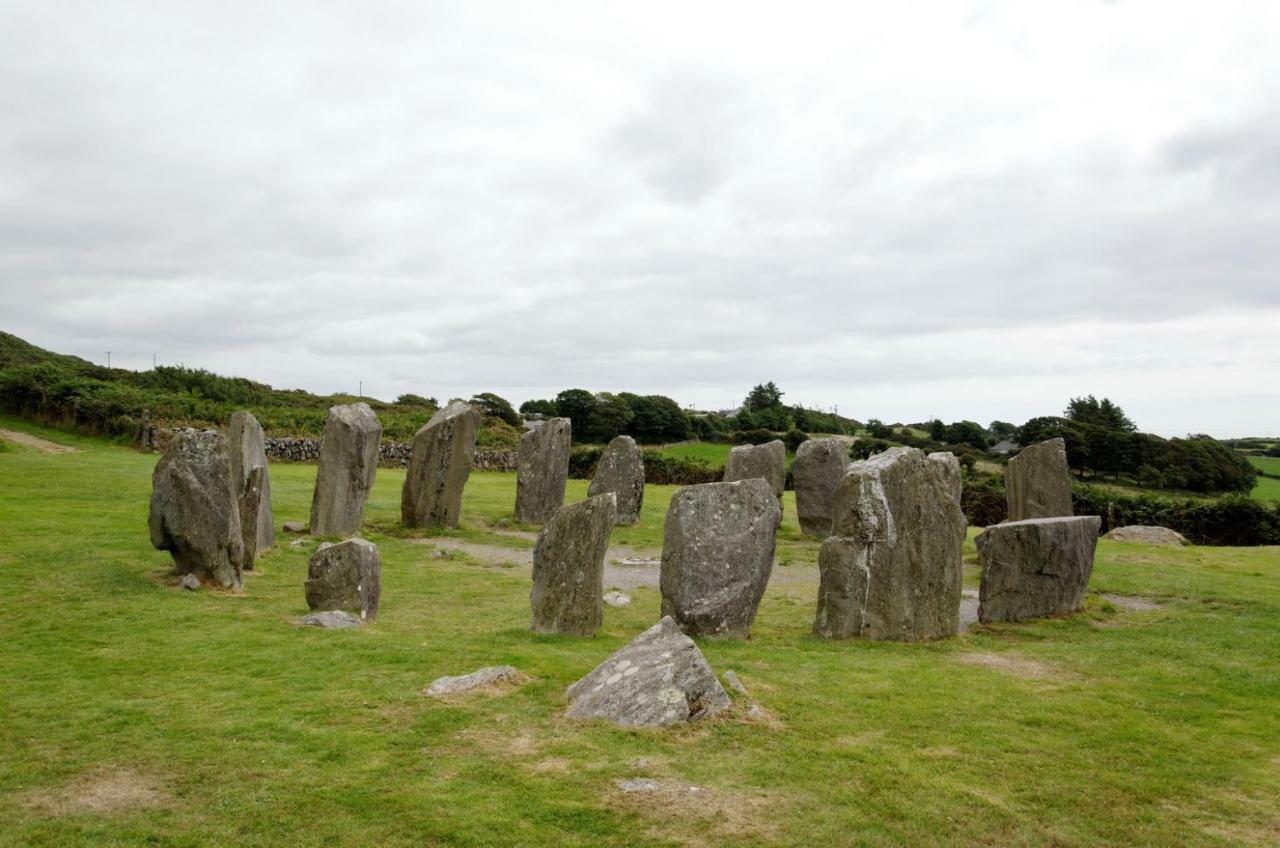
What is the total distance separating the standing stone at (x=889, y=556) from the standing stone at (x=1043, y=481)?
34.1ft

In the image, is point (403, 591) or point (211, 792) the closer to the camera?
point (211, 792)

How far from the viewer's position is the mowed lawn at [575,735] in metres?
6.30

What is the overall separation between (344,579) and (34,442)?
3051 centimetres

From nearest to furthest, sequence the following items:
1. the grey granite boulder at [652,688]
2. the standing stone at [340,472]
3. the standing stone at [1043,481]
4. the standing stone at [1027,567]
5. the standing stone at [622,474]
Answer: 1. the grey granite boulder at [652,688]
2. the standing stone at [1027,567]
3. the standing stone at [340,472]
4. the standing stone at [1043,481]
5. the standing stone at [622,474]

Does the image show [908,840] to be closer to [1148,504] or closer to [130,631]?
[130,631]

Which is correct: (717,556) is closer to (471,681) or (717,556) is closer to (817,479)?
(471,681)

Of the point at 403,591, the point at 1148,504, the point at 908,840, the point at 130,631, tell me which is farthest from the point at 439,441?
the point at 1148,504

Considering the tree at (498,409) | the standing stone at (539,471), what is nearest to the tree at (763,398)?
the tree at (498,409)

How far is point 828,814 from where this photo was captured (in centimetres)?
648

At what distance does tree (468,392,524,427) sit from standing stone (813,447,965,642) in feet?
171

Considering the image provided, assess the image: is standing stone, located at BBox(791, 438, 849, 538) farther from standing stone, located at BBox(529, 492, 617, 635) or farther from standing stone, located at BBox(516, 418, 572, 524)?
standing stone, located at BBox(529, 492, 617, 635)

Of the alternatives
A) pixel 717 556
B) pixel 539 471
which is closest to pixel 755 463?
pixel 539 471

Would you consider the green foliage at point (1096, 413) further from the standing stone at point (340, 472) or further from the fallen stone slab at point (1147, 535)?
the standing stone at point (340, 472)

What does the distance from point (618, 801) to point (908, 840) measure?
200cm
